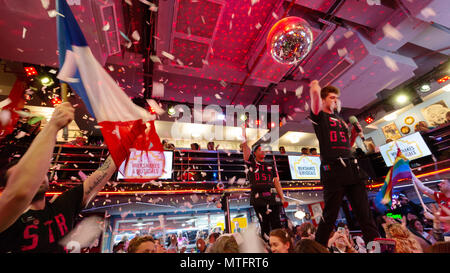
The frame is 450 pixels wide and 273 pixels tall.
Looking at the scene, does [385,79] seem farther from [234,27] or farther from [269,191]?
[269,191]

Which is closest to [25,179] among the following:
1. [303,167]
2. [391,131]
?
[303,167]

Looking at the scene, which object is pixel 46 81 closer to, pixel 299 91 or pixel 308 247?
pixel 308 247

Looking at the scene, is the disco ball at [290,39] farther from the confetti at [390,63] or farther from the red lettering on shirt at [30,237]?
the red lettering on shirt at [30,237]

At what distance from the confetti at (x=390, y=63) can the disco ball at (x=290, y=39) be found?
309 cm

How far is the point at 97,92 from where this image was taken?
1688mm

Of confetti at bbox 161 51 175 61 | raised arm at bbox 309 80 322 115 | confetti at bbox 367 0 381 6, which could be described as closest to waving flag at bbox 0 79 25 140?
confetti at bbox 161 51 175 61

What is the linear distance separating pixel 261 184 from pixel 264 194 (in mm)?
170

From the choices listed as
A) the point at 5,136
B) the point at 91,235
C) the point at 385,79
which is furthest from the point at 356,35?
the point at 91,235

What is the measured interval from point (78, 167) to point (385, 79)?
8.79 meters

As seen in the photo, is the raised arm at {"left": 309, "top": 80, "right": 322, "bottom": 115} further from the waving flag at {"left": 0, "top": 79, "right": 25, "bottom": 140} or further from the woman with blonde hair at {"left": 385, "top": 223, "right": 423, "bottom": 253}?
the waving flag at {"left": 0, "top": 79, "right": 25, "bottom": 140}

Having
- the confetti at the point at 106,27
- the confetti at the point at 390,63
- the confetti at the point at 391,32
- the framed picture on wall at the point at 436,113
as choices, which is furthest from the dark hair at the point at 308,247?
the framed picture on wall at the point at 436,113

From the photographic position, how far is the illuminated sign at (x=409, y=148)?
6617 mm

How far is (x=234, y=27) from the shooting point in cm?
446

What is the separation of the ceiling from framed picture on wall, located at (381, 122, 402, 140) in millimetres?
2898
